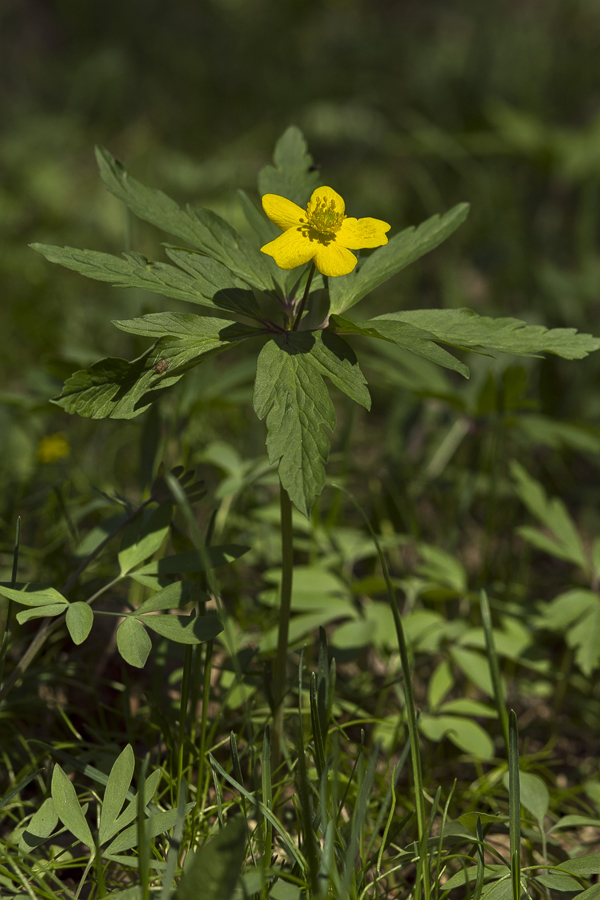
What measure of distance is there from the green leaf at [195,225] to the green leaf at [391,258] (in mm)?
138

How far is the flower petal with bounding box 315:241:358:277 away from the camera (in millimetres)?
1099

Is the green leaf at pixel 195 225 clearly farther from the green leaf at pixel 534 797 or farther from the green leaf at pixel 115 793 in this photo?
Result: the green leaf at pixel 534 797

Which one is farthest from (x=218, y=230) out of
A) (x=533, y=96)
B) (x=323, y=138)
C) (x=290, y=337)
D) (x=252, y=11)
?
(x=252, y=11)

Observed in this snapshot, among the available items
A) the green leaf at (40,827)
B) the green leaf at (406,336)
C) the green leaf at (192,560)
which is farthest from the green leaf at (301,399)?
the green leaf at (40,827)

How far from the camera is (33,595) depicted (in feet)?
3.90

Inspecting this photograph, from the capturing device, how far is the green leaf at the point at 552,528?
1.81 meters

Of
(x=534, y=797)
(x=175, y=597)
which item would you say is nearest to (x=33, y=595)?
(x=175, y=597)

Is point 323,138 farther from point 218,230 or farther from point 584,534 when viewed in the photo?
point 218,230

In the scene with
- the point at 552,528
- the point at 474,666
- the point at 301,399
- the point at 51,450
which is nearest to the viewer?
the point at 301,399

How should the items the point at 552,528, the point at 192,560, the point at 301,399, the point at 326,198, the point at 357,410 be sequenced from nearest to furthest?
the point at 301,399 → the point at 326,198 → the point at 192,560 → the point at 552,528 → the point at 357,410

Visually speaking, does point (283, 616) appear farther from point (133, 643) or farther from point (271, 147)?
point (271, 147)

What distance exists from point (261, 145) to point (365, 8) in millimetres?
3428

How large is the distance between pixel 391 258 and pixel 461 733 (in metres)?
1.08

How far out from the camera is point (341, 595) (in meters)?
1.84
